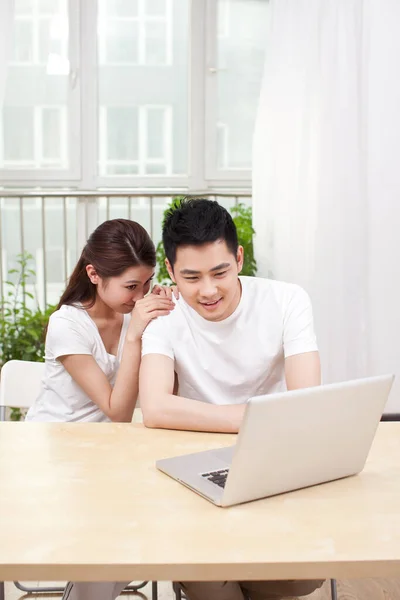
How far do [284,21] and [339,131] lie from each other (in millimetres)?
699

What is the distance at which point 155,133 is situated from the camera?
15.2 feet

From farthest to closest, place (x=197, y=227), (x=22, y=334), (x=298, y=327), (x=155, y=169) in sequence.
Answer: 1. (x=155, y=169)
2. (x=22, y=334)
3. (x=298, y=327)
4. (x=197, y=227)

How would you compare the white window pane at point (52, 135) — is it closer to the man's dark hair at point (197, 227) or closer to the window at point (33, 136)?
the window at point (33, 136)

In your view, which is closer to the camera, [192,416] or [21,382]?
[192,416]

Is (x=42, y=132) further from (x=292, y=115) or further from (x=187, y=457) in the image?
(x=187, y=457)

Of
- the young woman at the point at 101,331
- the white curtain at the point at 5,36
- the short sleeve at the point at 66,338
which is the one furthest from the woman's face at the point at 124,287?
the white curtain at the point at 5,36

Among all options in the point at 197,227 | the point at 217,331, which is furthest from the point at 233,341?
the point at 197,227

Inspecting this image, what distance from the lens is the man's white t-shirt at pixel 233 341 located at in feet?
6.18

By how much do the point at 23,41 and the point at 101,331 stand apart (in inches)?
115

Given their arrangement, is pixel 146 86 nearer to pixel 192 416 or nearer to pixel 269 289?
pixel 269 289

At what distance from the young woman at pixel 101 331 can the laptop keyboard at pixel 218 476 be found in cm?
63

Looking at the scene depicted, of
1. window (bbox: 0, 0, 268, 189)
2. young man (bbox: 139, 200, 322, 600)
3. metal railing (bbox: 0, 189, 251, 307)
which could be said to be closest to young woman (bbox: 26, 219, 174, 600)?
young man (bbox: 139, 200, 322, 600)

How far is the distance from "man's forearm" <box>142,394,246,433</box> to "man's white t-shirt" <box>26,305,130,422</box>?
0.43 m

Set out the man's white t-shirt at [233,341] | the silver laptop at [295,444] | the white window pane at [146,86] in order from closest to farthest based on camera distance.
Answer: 1. the silver laptop at [295,444]
2. the man's white t-shirt at [233,341]
3. the white window pane at [146,86]
